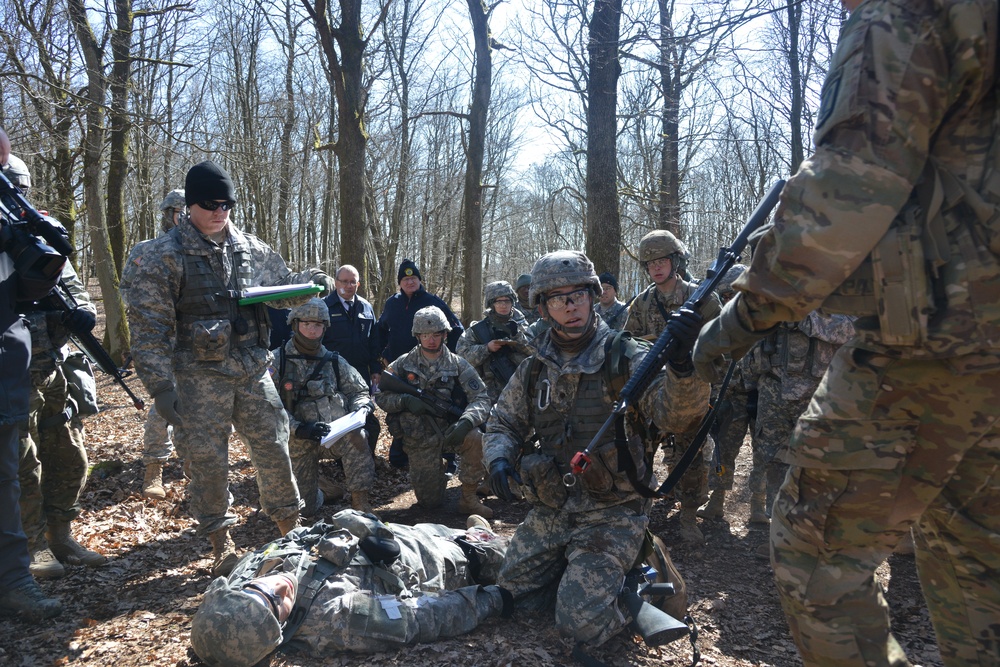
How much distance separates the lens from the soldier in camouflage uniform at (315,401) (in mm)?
6234

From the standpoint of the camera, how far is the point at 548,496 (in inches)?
151

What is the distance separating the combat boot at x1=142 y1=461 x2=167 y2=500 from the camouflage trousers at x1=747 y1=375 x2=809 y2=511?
5.26m

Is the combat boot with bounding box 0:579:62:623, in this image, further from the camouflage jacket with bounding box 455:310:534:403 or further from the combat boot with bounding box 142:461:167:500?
the camouflage jacket with bounding box 455:310:534:403

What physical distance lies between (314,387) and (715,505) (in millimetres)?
3740

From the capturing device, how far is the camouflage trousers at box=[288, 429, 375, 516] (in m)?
6.20

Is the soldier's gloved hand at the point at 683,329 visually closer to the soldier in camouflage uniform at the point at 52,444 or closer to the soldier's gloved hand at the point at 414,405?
the soldier in camouflage uniform at the point at 52,444

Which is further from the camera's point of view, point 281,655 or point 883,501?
point 281,655

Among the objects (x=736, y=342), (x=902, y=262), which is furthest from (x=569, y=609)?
(x=902, y=262)

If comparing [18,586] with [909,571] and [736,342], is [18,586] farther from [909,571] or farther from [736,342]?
[909,571]

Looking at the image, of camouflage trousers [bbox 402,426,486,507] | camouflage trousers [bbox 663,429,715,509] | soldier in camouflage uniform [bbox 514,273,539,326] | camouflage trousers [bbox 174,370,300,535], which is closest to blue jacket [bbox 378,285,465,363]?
soldier in camouflage uniform [bbox 514,273,539,326]

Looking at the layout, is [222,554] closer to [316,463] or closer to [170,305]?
[316,463]

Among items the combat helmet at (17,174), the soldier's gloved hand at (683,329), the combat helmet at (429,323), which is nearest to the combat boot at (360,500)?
the combat helmet at (429,323)

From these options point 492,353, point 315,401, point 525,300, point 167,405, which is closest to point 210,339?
point 167,405

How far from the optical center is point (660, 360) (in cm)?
306
